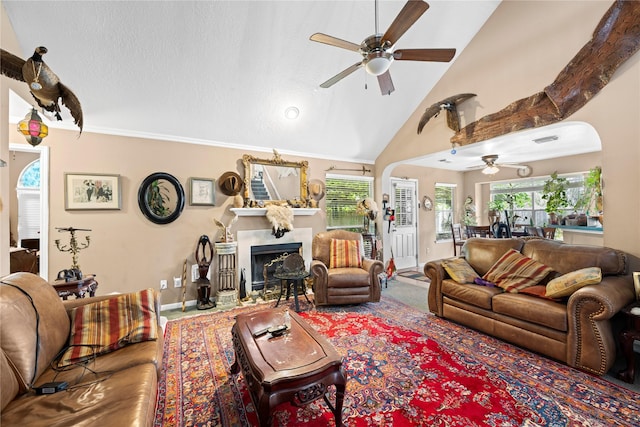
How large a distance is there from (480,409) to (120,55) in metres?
4.50

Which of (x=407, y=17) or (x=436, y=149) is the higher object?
(x=407, y=17)

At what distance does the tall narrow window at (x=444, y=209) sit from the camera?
23.1 ft

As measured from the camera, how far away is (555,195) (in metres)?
5.59

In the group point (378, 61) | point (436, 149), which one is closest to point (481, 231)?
point (436, 149)

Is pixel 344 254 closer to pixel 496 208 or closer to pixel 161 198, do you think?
pixel 161 198

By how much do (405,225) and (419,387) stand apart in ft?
15.5

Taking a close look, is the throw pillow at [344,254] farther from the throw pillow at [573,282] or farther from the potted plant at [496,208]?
the potted plant at [496,208]

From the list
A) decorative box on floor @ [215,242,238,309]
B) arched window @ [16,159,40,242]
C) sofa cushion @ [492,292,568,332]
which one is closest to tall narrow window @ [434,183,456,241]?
sofa cushion @ [492,292,568,332]

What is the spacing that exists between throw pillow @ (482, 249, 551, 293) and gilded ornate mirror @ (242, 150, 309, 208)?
3.05 m

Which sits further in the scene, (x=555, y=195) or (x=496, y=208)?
(x=496, y=208)

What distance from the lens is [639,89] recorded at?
7.73ft

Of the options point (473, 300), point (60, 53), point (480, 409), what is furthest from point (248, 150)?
point (480, 409)

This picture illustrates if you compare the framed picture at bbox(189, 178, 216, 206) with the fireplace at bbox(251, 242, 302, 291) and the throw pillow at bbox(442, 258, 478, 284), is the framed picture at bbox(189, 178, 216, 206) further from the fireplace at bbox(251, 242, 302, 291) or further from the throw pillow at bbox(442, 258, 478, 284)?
the throw pillow at bbox(442, 258, 478, 284)

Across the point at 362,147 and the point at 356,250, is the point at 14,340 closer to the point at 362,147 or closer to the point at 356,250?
the point at 356,250
